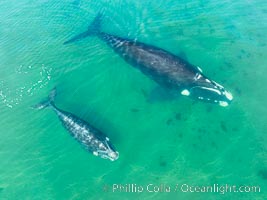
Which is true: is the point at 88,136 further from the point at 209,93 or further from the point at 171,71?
the point at 209,93

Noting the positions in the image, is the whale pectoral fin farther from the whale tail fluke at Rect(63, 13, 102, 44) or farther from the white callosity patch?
the whale tail fluke at Rect(63, 13, 102, 44)

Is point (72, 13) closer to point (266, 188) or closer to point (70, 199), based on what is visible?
point (70, 199)

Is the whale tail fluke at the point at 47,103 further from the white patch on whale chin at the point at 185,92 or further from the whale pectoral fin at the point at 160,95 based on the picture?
the white patch on whale chin at the point at 185,92

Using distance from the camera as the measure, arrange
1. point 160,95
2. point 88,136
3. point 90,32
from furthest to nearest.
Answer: point 90,32
point 160,95
point 88,136

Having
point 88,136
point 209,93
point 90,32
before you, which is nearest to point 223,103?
point 209,93

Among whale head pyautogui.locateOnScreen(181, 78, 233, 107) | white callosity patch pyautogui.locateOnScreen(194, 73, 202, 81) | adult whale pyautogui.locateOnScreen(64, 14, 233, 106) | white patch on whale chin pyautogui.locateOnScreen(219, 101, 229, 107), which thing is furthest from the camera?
white callosity patch pyautogui.locateOnScreen(194, 73, 202, 81)

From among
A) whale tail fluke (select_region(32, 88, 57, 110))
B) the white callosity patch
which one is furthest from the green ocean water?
the white callosity patch

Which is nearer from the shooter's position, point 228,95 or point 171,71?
point 228,95
